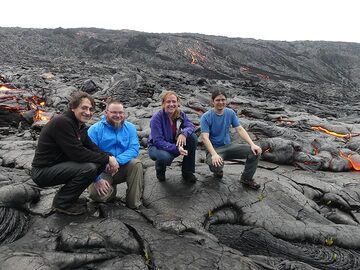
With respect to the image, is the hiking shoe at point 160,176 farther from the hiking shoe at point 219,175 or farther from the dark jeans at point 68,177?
the dark jeans at point 68,177

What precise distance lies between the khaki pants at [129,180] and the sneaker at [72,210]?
0.48m

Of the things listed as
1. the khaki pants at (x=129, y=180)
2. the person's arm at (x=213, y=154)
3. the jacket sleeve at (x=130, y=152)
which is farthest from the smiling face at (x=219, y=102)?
the khaki pants at (x=129, y=180)

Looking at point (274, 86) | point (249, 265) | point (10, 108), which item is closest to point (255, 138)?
point (249, 265)

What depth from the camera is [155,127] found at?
705cm

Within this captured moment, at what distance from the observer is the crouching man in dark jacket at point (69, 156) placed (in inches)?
219

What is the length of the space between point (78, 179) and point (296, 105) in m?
24.1

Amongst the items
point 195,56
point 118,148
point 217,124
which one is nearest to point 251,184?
point 217,124

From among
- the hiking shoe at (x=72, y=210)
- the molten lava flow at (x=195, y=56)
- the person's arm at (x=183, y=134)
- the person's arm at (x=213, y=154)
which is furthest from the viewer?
the molten lava flow at (x=195, y=56)

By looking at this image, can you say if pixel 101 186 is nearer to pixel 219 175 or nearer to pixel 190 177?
pixel 190 177

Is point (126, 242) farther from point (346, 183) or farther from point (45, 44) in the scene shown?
point (45, 44)

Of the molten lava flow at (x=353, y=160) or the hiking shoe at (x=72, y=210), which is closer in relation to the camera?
the hiking shoe at (x=72, y=210)

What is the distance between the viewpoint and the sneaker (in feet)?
19.3

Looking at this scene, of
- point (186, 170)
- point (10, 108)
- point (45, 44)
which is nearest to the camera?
point (186, 170)

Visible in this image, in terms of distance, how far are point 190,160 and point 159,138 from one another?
0.88m
